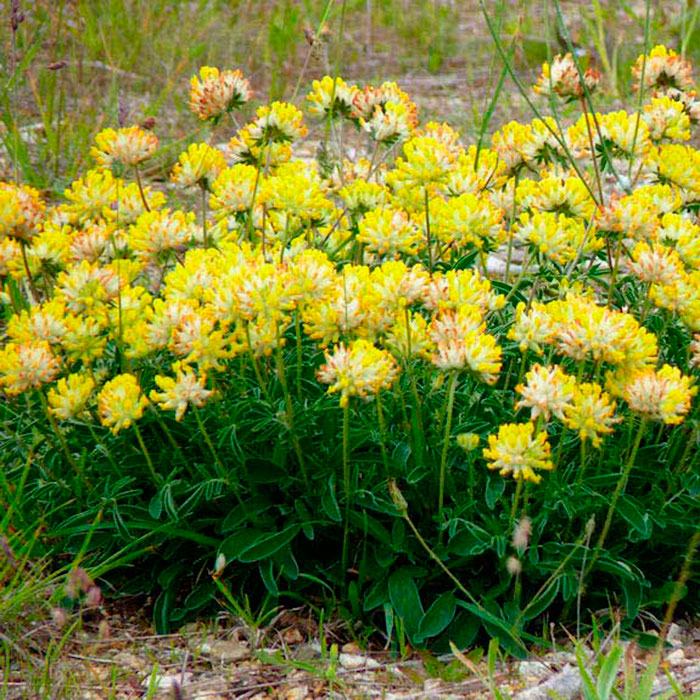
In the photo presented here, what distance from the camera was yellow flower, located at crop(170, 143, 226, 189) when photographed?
7.75 feet

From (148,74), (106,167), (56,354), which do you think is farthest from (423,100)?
(56,354)

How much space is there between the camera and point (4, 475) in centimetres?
224

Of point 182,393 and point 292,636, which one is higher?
point 182,393

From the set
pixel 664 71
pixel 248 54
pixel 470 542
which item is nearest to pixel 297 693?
pixel 470 542

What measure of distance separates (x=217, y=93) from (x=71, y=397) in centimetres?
80

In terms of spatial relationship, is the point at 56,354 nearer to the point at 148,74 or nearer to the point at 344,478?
the point at 344,478

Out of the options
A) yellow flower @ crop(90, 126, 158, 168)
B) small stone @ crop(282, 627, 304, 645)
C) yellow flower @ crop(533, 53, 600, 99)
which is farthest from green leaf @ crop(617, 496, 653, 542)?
yellow flower @ crop(90, 126, 158, 168)

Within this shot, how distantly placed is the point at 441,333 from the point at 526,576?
65 centimetres

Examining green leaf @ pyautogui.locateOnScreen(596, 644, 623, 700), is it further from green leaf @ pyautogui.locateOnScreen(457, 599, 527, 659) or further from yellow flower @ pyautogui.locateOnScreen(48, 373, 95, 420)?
yellow flower @ pyautogui.locateOnScreen(48, 373, 95, 420)

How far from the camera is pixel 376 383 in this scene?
182 centimetres

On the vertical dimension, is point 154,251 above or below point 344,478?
above

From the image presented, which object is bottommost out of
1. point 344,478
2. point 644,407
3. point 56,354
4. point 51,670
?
point 51,670

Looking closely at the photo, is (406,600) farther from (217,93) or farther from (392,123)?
(217,93)

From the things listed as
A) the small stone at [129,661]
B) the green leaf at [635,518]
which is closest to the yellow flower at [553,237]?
the green leaf at [635,518]
